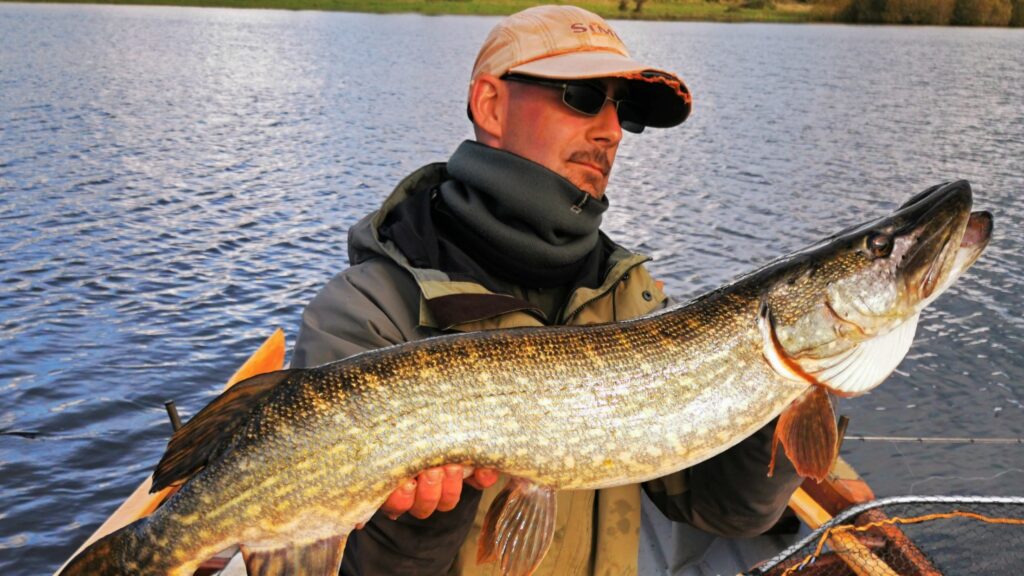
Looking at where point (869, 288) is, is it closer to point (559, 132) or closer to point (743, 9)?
point (559, 132)

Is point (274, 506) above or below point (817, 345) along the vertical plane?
below

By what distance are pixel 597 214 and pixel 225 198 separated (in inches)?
440

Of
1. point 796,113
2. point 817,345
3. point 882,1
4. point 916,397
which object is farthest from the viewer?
point 882,1

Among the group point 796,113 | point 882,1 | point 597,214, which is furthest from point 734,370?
point 882,1

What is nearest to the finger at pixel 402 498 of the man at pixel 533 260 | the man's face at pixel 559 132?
the man at pixel 533 260

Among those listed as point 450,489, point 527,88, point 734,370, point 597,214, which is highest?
point 527,88

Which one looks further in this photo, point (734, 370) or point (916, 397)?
point (916, 397)

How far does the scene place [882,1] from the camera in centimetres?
4772

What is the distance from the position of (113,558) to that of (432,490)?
2.32 feet

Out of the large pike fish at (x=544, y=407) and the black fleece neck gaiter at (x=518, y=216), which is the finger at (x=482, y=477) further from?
the black fleece neck gaiter at (x=518, y=216)

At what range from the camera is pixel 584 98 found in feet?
8.16

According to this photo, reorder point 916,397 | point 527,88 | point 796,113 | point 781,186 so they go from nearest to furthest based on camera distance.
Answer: point 527,88, point 916,397, point 781,186, point 796,113

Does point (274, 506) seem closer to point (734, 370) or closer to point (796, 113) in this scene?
point (734, 370)

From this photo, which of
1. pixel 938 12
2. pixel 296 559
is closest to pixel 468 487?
pixel 296 559
